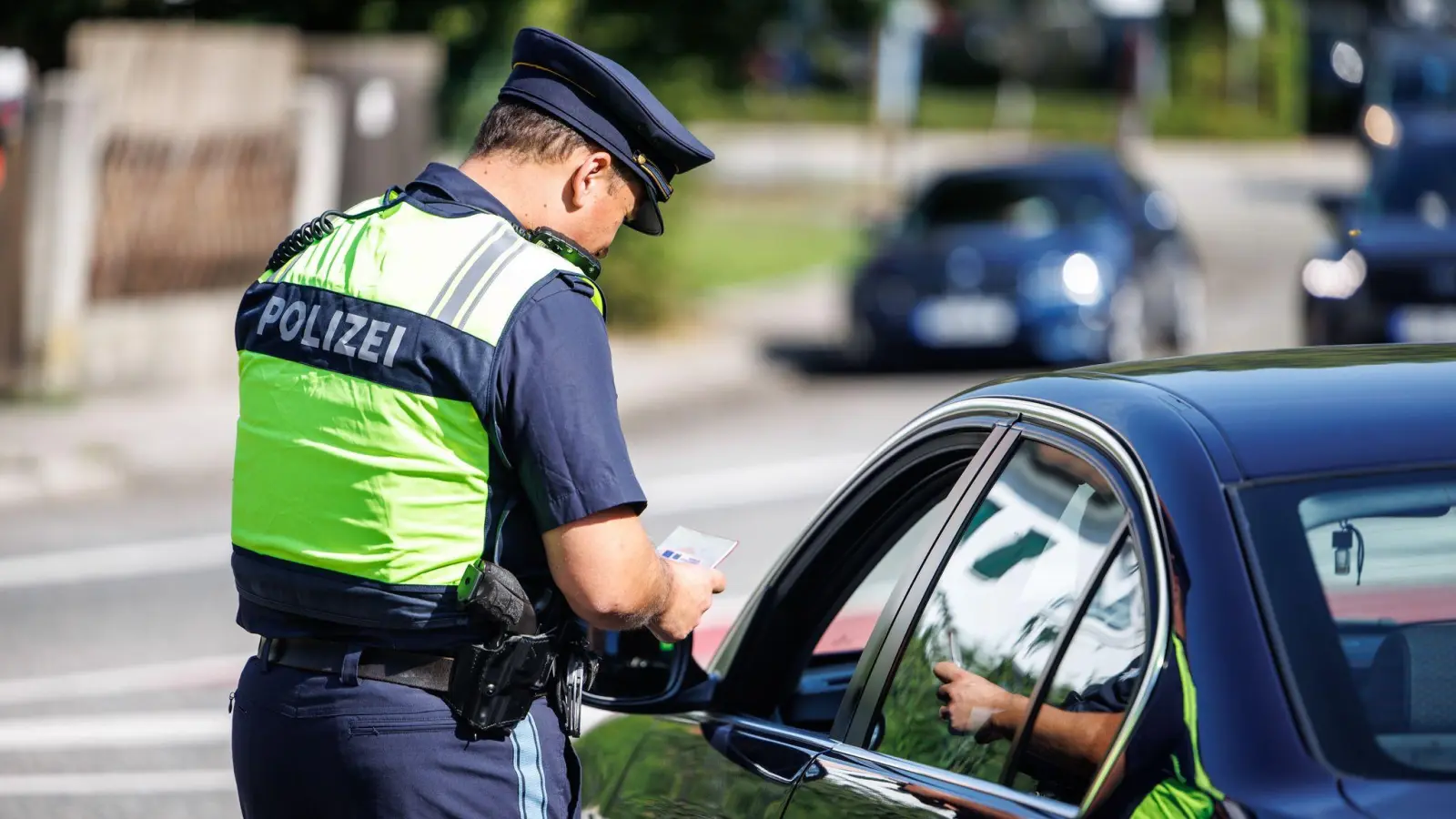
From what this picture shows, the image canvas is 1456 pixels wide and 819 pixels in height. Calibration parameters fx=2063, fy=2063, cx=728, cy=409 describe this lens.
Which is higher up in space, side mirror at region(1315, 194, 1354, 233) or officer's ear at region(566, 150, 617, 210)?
officer's ear at region(566, 150, 617, 210)

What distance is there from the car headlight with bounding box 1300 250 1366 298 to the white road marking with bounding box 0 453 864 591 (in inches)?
113

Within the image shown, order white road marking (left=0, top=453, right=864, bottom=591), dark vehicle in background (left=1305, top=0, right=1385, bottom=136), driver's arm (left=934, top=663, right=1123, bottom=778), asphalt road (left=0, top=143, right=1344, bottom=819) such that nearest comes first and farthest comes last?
driver's arm (left=934, top=663, right=1123, bottom=778), asphalt road (left=0, top=143, right=1344, bottom=819), white road marking (left=0, top=453, right=864, bottom=591), dark vehicle in background (left=1305, top=0, right=1385, bottom=136)

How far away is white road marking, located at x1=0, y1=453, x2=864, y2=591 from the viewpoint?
9.28 meters

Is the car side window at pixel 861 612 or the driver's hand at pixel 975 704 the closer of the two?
the driver's hand at pixel 975 704

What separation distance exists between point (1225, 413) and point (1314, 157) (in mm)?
38628

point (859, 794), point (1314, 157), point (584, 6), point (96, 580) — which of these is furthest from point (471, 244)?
point (1314, 157)

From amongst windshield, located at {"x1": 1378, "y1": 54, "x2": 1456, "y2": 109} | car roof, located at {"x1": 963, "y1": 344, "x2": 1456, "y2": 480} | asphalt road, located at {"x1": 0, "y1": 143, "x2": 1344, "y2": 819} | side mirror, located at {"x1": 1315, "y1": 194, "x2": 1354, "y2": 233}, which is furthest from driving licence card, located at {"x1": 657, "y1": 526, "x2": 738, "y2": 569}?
windshield, located at {"x1": 1378, "y1": 54, "x2": 1456, "y2": 109}

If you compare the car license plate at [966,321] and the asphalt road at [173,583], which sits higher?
the car license plate at [966,321]

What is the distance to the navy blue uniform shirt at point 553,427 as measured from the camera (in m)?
2.73

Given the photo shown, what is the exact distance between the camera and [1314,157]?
129 ft

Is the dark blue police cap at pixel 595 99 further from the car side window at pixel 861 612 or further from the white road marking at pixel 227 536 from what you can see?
the white road marking at pixel 227 536

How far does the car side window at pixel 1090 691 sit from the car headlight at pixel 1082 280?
39.5ft

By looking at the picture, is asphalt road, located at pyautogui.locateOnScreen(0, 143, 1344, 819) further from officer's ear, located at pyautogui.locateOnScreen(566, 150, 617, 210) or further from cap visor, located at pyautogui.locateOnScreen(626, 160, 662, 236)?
officer's ear, located at pyautogui.locateOnScreen(566, 150, 617, 210)

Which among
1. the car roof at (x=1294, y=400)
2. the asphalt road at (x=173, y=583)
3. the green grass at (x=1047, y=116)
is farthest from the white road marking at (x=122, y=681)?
the green grass at (x=1047, y=116)
